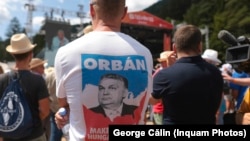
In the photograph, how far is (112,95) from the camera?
6.42 feet

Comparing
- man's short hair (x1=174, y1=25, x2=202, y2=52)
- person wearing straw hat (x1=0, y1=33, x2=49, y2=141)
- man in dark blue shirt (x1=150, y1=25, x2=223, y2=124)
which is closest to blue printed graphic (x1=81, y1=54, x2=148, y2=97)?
man in dark blue shirt (x1=150, y1=25, x2=223, y2=124)

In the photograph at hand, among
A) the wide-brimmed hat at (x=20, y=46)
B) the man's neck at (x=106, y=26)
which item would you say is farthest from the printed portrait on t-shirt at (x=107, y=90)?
the wide-brimmed hat at (x=20, y=46)

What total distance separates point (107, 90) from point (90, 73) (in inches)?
4.7

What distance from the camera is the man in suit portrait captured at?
1942mm

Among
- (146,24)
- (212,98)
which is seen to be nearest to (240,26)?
(146,24)

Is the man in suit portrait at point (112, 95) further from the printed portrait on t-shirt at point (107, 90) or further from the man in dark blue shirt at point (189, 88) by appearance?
the man in dark blue shirt at point (189, 88)

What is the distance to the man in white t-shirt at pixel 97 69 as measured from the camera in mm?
1929

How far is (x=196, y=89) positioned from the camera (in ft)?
9.77

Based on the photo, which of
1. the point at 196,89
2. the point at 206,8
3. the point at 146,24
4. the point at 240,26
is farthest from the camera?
the point at 206,8

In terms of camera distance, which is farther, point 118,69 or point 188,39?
point 188,39

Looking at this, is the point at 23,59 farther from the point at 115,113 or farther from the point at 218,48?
the point at 218,48

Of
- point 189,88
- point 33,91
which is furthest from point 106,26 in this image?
point 33,91

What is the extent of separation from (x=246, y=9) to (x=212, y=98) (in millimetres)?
40595

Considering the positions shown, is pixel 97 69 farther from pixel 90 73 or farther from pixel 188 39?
pixel 188 39
